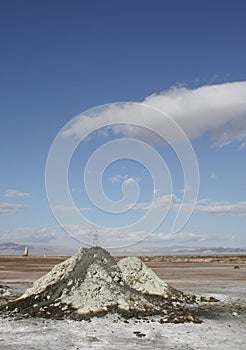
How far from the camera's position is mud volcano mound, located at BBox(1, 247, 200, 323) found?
14.7 meters

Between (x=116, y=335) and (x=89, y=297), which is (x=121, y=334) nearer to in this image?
(x=116, y=335)

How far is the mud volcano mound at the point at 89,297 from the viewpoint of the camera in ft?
48.3

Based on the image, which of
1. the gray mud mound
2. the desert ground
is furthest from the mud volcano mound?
the desert ground

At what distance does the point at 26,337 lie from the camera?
39.8 feet

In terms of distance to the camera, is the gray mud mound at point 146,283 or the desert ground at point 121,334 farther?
the gray mud mound at point 146,283

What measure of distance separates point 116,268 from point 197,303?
3.58m

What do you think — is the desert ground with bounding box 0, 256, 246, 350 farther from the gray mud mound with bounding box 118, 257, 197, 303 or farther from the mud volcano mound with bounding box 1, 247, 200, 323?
the gray mud mound with bounding box 118, 257, 197, 303

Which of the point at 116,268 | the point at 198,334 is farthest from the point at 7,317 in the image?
the point at 198,334

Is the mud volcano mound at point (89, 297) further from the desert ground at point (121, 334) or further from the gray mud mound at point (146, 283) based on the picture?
the desert ground at point (121, 334)

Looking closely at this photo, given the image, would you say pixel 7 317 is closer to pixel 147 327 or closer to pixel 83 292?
pixel 83 292

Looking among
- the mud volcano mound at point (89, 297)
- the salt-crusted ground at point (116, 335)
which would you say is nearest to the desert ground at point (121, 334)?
the salt-crusted ground at point (116, 335)

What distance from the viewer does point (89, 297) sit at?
15.3 metres

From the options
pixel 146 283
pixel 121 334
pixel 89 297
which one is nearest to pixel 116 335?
pixel 121 334

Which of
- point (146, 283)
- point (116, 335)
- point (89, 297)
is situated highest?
point (146, 283)
